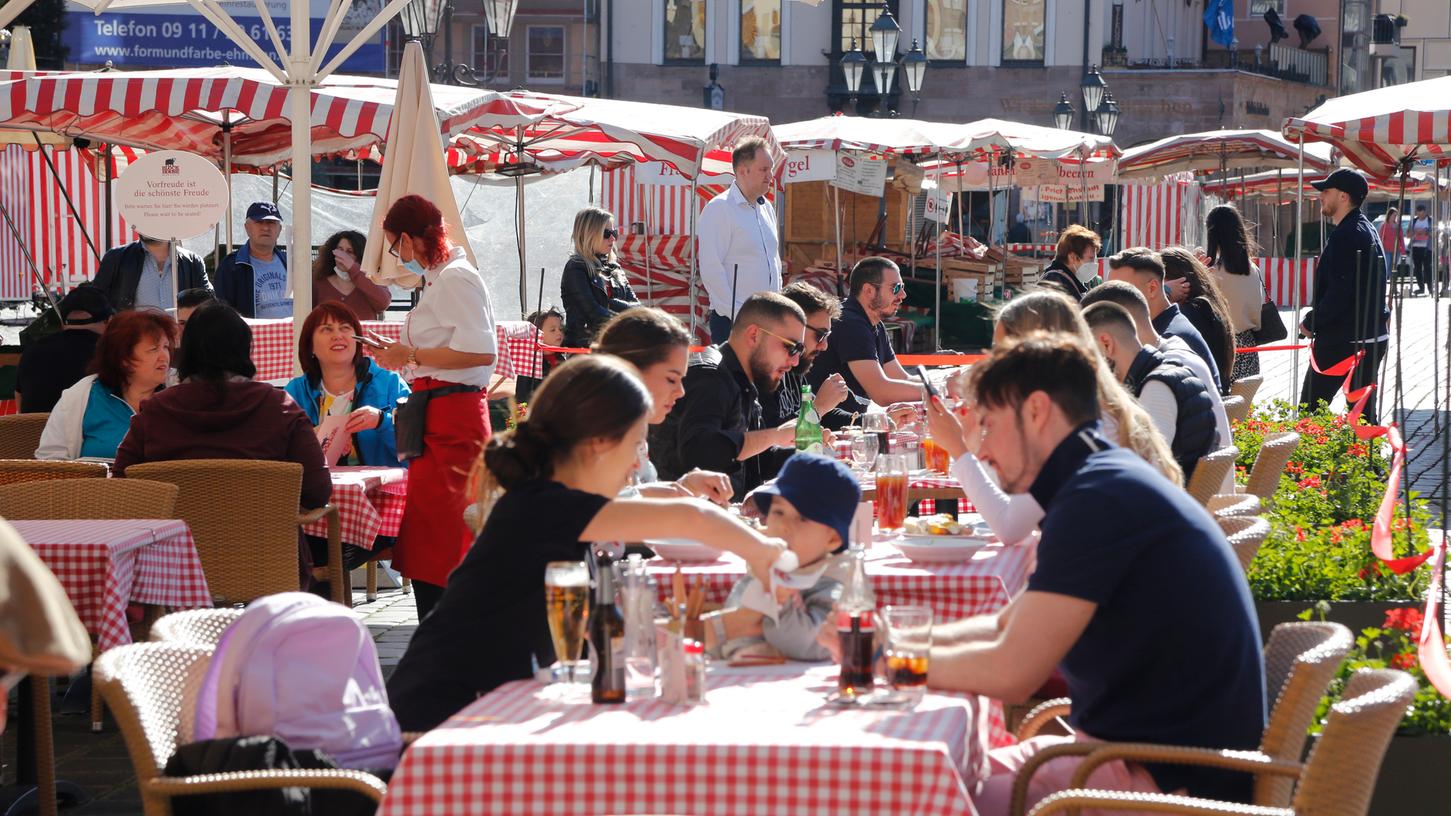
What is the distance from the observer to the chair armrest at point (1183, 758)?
10.5ft

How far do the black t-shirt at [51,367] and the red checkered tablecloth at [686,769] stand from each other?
6.33m

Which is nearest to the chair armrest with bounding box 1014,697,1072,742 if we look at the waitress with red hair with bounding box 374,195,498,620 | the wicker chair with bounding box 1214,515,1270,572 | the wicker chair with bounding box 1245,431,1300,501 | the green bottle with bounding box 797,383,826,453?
the wicker chair with bounding box 1214,515,1270,572

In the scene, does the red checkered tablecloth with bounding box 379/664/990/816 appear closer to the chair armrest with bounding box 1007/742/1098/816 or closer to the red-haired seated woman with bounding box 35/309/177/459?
the chair armrest with bounding box 1007/742/1098/816

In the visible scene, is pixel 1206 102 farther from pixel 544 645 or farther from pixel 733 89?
pixel 544 645

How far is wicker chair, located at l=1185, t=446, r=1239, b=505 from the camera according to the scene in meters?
5.85

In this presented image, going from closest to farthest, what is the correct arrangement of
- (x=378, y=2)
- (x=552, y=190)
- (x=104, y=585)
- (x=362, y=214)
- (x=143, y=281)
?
(x=104, y=585)
(x=143, y=281)
(x=362, y=214)
(x=552, y=190)
(x=378, y=2)

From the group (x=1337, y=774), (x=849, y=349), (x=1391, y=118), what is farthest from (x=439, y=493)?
(x=1391, y=118)

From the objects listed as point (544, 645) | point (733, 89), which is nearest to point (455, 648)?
point (544, 645)

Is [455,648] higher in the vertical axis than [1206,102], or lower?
lower

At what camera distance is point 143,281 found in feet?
38.7

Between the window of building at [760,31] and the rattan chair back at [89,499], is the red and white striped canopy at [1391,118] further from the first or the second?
the window of building at [760,31]

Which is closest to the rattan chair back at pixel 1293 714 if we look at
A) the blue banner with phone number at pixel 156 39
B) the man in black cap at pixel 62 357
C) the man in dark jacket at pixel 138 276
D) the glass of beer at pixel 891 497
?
the glass of beer at pixel 891 497

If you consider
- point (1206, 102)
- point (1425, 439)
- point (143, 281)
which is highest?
point (1206, 102)

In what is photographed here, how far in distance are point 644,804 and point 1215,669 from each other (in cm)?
110
